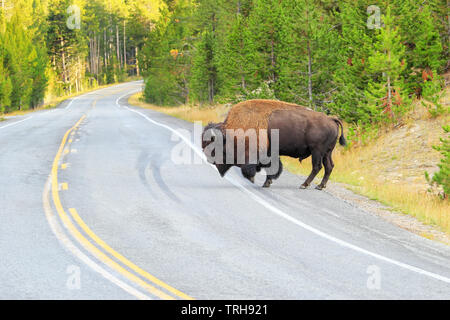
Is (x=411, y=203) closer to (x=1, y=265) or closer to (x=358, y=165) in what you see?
(x=358, y=165)

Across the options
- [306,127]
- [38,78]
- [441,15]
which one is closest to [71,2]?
[38,78]

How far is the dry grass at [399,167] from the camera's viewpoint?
1088 centimetres

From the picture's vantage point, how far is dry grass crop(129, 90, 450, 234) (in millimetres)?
10883

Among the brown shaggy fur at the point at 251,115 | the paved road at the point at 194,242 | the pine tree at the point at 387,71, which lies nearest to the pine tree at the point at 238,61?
the pine tree at the point at 387,71

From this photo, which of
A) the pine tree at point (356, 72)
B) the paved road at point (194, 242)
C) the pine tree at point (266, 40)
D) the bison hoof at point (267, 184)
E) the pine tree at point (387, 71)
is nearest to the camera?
the paved road at point (194, 242)

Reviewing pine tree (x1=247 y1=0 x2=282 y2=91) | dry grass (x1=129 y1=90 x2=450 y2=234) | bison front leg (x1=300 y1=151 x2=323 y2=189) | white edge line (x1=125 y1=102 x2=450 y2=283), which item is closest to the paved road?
white edge line (x1=125 y1=102 x2=450 y2=283)

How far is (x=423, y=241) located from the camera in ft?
26.6

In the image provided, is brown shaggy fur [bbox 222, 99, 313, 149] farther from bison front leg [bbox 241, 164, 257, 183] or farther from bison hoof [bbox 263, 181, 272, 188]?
bison hoof [bbox 263, 181, 272, 188]

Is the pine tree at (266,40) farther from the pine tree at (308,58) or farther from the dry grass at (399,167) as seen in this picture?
the dry grass at (399,167)

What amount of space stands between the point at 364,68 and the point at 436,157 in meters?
3.87

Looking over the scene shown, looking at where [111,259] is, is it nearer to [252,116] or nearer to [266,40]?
[252,116]

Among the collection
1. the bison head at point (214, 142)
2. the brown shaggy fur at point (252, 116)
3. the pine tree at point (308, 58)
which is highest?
the pine tree at point (308, 58)

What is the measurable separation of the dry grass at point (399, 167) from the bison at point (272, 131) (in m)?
1.57
